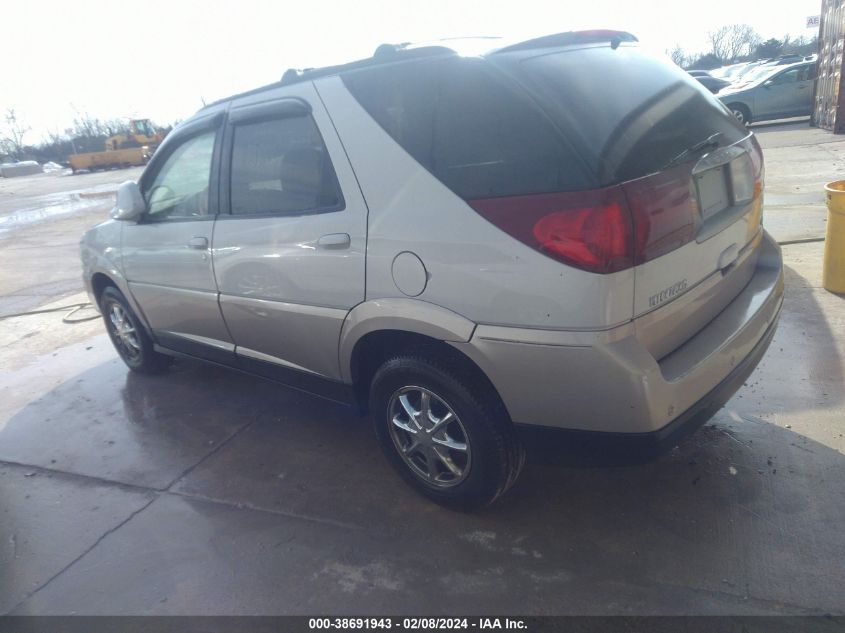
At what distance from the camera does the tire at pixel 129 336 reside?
4.67 metres

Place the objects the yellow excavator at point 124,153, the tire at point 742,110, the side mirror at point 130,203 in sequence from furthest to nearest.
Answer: the yellow excavator at point 124,153 → the tire at point 742,110 → the side mirror at point 130,203

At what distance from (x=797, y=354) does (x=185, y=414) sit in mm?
3885

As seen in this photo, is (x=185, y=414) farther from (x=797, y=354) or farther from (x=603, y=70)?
(x=797, y=354)

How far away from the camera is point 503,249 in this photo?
2.22 m

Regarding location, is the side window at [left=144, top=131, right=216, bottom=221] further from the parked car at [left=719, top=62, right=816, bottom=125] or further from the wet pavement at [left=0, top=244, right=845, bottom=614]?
the parked car at [left=719, top=62, right=816, bottom=125]

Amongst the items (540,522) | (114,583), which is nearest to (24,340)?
(114,583)

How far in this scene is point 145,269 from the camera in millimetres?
4125

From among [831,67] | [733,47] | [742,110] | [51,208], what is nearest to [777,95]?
[742,110]

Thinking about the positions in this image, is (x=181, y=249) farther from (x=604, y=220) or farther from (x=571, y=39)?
(x=604, y=220)

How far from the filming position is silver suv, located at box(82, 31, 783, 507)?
2143mm

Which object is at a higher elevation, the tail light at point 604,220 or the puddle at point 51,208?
the tail light at point 604,220

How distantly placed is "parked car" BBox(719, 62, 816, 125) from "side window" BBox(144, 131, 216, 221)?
16.7 m

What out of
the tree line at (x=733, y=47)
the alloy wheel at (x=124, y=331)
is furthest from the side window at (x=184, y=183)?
the tree line at (x=733, y=47)

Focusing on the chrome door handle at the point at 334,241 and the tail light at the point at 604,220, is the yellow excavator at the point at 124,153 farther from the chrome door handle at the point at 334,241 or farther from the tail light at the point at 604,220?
the tail light at the point at 604,220
